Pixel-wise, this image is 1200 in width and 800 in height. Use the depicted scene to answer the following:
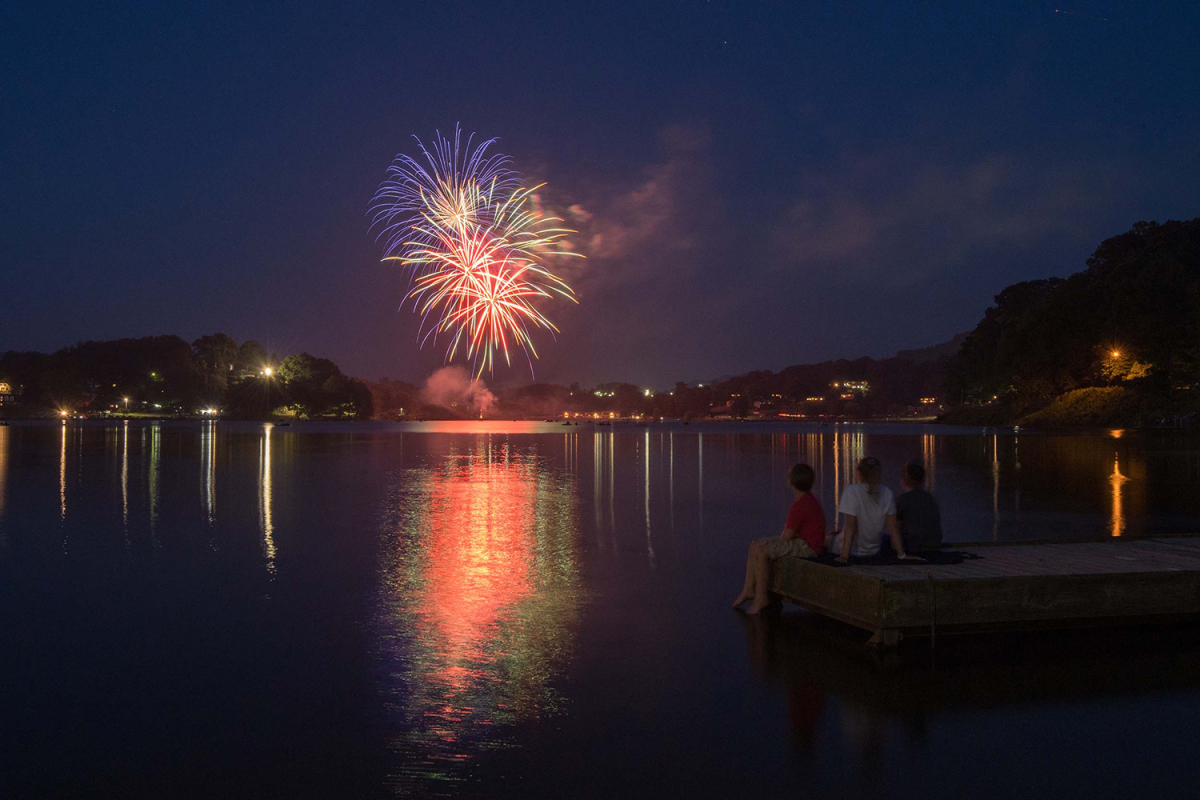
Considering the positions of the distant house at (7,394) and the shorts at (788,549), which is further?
the distant house at (7,394)

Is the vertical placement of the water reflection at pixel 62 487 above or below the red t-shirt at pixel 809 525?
below

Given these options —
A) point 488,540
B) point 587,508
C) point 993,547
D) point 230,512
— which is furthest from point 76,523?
point 993,547

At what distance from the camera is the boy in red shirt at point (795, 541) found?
26.1ft

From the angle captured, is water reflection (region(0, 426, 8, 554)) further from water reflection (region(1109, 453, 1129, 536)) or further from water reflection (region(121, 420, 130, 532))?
water reflection (region(1109, 453, 1129, 536))

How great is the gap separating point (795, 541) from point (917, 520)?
133cm

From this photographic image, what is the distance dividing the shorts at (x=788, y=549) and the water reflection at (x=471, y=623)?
1928 millimetres

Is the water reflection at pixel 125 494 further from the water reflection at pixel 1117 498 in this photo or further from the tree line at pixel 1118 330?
the tree line at pixel 1118 330

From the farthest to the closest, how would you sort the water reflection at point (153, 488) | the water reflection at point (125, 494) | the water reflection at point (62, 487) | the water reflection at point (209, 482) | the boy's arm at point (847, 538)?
1. the water reflection at point (209, 482)
2. the water reflection at point (62, 487)
3. the water reflection at point (125, 494)
4. the water reflection at point (153, 488)
5. the boy's arm at point (847, 538)

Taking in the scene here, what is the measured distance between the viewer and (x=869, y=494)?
318 inches

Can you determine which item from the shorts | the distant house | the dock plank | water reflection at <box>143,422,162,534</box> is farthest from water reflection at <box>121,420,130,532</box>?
the distant house

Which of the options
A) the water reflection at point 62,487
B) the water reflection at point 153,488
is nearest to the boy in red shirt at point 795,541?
the water reflection at point 153,488

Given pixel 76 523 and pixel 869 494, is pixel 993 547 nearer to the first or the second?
pixel 869 494

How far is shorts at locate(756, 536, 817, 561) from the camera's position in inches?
311

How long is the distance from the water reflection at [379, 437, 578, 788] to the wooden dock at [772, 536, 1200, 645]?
2200mm
